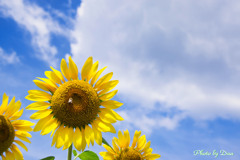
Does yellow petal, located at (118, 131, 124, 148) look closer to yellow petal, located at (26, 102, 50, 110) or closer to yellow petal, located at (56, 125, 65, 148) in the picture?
yellow petal, located at (56, 125, 65, 148)

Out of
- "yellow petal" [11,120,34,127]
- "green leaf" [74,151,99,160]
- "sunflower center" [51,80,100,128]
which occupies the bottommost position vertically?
"green leaf" [74,151,99,160]

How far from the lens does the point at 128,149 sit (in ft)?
22.6

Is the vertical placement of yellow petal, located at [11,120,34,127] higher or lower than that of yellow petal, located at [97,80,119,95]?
lower

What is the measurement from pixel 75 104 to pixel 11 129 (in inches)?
61.6

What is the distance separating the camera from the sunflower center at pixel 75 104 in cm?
545

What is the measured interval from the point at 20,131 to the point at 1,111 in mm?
632

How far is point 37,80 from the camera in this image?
5496 mm

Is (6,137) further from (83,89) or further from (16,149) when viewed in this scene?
(83,89)

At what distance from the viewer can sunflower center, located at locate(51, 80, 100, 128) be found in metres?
5.45

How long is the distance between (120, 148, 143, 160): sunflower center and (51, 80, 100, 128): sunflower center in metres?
1.74

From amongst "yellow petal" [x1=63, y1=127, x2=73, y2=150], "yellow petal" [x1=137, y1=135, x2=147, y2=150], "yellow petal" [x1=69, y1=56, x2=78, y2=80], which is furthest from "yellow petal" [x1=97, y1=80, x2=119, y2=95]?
"yellow petal" [x1=137, y1=135, x2=147, y2=150]

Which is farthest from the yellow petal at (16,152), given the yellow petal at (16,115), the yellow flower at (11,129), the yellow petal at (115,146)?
the yellow petal at (115,146)

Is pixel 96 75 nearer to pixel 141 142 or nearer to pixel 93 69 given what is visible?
pixel 93 69

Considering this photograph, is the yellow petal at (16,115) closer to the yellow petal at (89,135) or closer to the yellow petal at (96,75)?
the yellow petal at (89,135)
